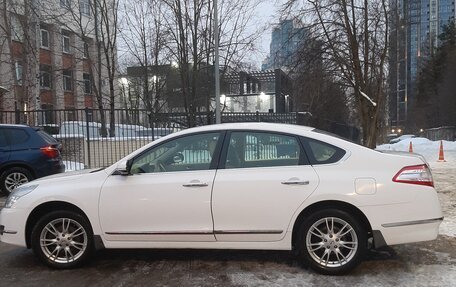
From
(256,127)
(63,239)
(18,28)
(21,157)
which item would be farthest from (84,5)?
(256,127)

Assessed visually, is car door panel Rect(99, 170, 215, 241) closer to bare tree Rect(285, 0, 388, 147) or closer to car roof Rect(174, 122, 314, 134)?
car roof Rect(174, 122, 314, 134)

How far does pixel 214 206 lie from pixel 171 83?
25.4m

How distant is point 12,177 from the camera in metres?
10.6

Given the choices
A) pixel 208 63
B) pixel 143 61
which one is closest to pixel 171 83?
pixel 143 61

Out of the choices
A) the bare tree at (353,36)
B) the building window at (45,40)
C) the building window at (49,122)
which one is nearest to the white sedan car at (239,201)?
the building window at (49,122)

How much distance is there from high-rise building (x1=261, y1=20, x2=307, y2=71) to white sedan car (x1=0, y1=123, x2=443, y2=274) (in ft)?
66.3

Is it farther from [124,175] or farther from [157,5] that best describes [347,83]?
[124,175]

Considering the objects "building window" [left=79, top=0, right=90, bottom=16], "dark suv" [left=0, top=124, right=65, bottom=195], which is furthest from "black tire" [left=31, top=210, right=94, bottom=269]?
"building window" [left=79, top=0, right=90, bottom=16]

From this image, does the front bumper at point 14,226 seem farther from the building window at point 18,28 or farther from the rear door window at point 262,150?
the building window at point 18,28

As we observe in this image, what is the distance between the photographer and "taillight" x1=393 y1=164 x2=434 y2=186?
16.0ft

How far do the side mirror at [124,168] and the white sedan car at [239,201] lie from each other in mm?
12

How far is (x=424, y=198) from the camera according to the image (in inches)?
192

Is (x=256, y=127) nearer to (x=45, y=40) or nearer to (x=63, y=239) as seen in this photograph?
(x=63, y=239)

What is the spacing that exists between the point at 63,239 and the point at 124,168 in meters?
1.08
